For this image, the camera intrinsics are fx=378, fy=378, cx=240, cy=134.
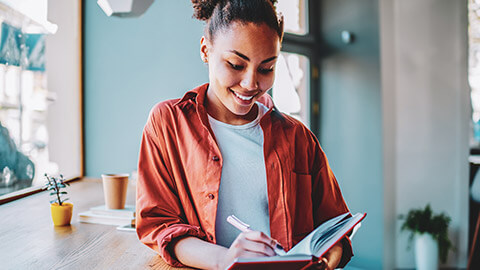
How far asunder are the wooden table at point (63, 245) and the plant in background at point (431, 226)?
3111 millimetres

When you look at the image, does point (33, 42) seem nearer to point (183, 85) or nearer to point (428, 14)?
point (183, 85)

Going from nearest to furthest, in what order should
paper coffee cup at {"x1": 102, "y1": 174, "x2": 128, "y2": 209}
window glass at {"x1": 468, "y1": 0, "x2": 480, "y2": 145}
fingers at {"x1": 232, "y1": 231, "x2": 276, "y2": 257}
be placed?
fingers at {"x1": 232, "y1": 231, "x2": 276, "y2": 257}
paper coffee cup at {"x1": 102, "y1": 174, "x2": 128, "y2": 209}
window glass at {"x1": 468, "y1": 0, "x2": 480, "y2": 145}

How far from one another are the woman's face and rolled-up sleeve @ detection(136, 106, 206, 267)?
22 cm

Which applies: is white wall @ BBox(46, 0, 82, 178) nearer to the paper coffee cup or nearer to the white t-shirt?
the paper coffee cup

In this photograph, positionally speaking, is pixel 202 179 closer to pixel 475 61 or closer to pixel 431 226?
pixel 431 226

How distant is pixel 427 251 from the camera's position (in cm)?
351

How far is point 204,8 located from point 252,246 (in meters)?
0.69

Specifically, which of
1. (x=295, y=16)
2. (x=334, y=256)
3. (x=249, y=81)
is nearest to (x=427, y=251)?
(x=295, y=16)

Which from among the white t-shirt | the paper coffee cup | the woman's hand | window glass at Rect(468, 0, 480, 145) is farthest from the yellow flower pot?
window glass at Rect(468, 0, 480, 145)

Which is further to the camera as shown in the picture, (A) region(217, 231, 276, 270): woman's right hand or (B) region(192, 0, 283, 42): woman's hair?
(B) region(192, 0, 283, 42): woman's hair

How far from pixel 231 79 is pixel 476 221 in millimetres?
3753

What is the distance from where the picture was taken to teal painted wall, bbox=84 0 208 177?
256cm

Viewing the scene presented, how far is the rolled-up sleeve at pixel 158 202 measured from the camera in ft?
3.02

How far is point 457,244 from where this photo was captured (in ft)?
12.3
